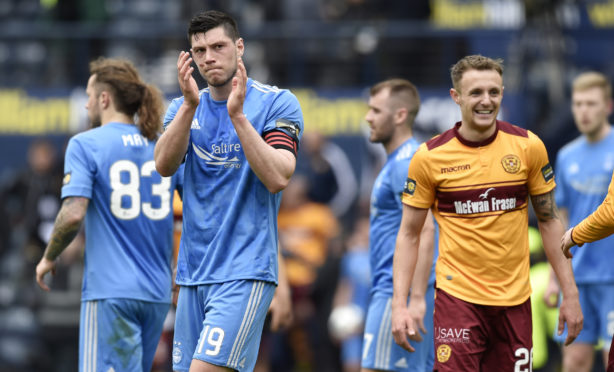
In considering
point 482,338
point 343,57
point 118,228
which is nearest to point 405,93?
point 482,338

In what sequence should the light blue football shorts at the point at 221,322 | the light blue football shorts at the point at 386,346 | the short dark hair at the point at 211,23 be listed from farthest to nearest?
the light blue football shorts at the point at 386,346, the short dark hair at the point at 211,23, the light blue football shorts at the point at 221,322

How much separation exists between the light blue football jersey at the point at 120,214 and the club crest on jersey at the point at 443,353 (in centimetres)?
204

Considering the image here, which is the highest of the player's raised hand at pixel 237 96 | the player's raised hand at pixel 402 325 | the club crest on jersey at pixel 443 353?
the player's raised hand at pixel 237 96

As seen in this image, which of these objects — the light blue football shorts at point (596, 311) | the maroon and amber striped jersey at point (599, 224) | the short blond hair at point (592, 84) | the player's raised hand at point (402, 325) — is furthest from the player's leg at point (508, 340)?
the short blond hair at point (592, 84)

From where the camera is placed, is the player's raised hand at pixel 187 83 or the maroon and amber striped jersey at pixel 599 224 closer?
the player's raised hand at pixel 187 83

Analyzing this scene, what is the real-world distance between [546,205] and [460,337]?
3.40 ft

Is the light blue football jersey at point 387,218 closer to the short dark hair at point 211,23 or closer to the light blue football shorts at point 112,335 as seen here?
the light blue football shorts at point 112,335

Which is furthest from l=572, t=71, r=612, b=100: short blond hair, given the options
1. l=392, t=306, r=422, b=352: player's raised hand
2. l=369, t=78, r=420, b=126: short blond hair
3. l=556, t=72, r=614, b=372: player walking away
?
l=392, t=306, r=422, b=352: player's raised hand

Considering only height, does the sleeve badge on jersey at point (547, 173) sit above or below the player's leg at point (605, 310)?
above

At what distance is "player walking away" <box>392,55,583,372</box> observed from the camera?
241 inches

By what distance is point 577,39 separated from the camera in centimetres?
1559

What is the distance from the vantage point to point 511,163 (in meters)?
6.18

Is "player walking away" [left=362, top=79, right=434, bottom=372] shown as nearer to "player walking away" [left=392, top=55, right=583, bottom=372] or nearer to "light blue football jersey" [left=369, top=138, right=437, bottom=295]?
"light blue football jersey" [left=369, top=138, right=437, bottom=295]

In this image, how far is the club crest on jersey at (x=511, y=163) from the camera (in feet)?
20.2
